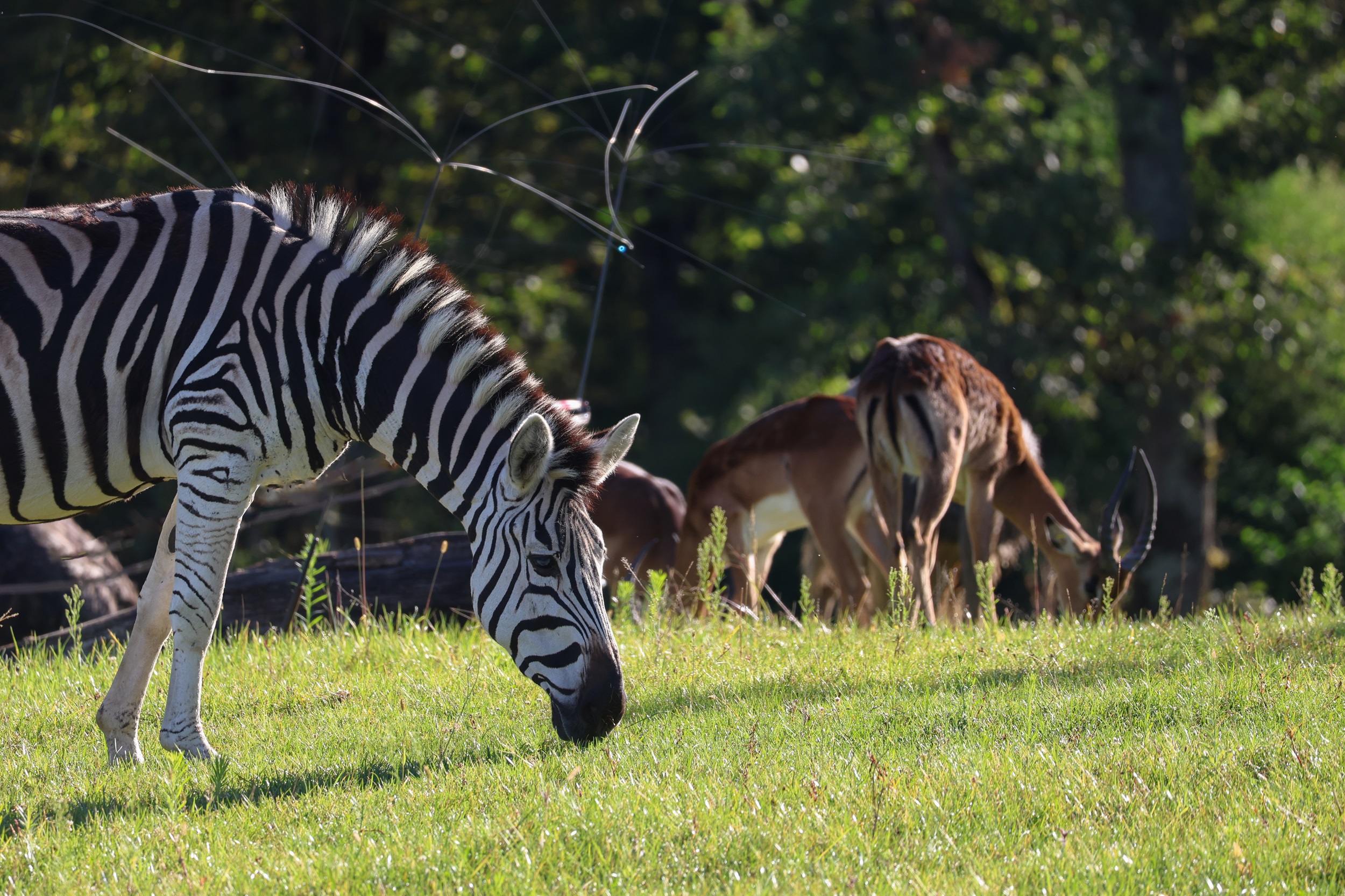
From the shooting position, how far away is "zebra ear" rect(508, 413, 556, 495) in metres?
5.07

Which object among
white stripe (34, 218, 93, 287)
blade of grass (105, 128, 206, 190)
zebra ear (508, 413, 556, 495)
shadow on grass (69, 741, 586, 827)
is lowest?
shadow on grass (69, 741, 586, 827)

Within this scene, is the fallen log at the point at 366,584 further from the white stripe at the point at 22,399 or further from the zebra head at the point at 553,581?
the zebra head at the point at 553,581

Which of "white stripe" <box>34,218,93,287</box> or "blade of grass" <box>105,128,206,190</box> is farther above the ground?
"blade of grass" <box>105,128,206,190</box>

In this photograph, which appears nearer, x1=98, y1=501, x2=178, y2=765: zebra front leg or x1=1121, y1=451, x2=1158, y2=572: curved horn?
x1=98, y1=501, x2=178, y2=765: zebra front leg

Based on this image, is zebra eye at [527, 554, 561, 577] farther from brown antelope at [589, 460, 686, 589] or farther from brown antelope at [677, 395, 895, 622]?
brown antelope at [589, 460, 686, 589]

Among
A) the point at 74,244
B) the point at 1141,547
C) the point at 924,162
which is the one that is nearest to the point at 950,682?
the point at 74,244

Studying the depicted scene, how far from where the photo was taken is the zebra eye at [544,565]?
17.2 feet

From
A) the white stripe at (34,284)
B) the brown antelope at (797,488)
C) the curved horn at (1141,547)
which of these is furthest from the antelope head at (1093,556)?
the white stripe at (34,284)

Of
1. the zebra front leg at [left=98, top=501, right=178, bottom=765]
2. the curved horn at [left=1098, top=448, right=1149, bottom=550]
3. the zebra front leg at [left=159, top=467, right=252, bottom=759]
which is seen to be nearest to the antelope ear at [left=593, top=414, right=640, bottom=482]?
the zebra front leg at [left=159, top=467, right=252, bottom=759]

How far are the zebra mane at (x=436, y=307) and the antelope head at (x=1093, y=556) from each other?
6.80 m

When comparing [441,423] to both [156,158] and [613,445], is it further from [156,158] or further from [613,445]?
[156,158]

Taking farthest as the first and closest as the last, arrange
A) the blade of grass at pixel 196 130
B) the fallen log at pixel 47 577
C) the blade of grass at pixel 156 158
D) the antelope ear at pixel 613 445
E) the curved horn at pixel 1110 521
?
the curved horn at pixel 1110 521, the fallen log at pixel 47 577, the blade of grass at pixel 196 130, the blade of grass at pixel 156 158, the antelope ear at pixel 613 445

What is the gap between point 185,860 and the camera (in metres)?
4.04

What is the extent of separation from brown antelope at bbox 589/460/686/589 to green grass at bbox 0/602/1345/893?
196 inches
